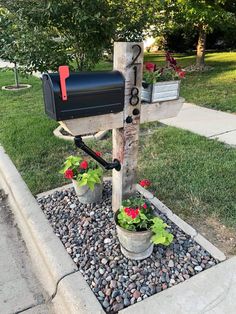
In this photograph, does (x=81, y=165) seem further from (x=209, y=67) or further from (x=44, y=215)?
(x=209, y=67)

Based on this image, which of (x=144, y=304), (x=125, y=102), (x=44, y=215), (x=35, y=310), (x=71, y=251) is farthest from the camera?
(x=44, y=215)

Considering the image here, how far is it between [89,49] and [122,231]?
261cm

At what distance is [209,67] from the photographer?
998 centimetres

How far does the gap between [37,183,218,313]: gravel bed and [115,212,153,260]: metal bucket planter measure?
0.04m

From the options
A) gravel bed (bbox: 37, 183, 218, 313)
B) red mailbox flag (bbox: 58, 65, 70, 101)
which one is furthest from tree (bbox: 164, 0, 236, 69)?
red mailbox flag (bbox: 58, 65, 70, 101)

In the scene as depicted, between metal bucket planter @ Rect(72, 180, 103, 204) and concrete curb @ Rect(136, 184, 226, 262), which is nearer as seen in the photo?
concrete curb @ Rect(136, 184, 226, 262)

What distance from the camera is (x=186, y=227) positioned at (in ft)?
8.05

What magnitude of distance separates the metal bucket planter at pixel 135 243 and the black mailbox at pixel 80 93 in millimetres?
796

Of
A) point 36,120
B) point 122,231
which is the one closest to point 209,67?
point 36,120

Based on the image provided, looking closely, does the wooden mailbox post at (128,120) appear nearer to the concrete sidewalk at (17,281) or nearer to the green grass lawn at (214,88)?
the concrete sidewalk at (17,281)

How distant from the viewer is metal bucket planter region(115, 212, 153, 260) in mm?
2053

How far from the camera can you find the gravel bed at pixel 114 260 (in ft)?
6.33

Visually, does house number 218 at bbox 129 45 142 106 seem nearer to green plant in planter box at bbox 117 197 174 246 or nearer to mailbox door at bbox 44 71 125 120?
mailbox door at bbox 44 71 125 120

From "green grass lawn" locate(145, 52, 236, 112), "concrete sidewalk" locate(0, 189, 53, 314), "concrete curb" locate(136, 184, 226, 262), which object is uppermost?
"concrete curb" locate(136, 184, 226, 262)
